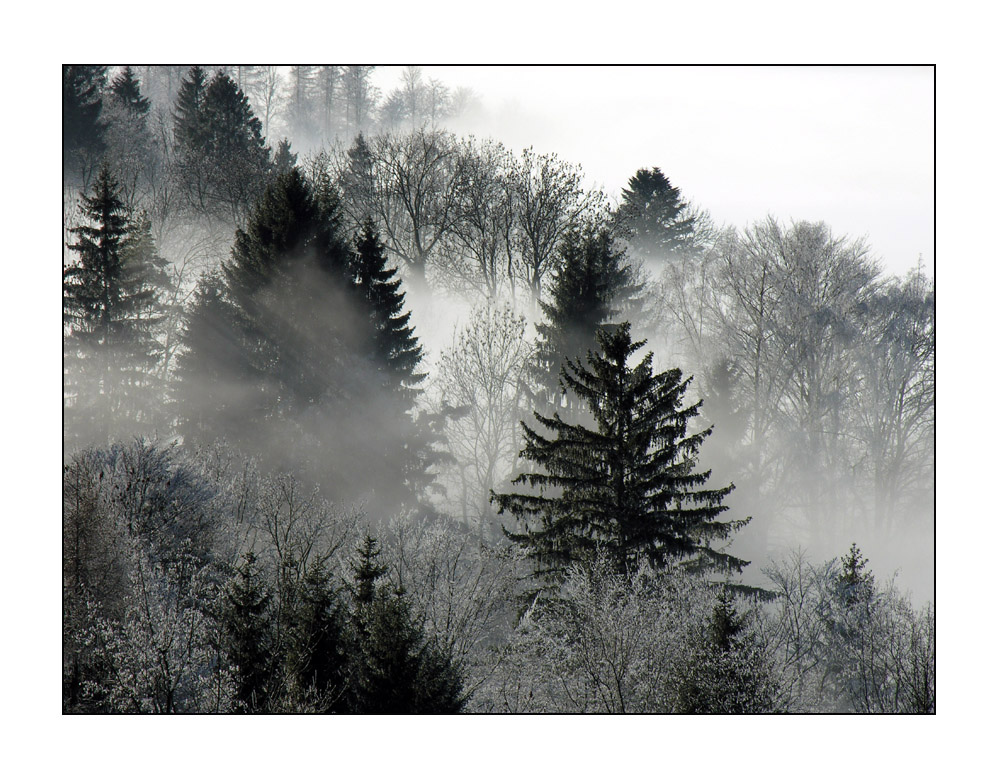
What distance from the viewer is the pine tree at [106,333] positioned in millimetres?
25047

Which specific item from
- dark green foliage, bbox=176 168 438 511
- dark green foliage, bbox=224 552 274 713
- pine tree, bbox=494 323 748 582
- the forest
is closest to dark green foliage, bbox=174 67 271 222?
the forest

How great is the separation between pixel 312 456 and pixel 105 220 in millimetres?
11911

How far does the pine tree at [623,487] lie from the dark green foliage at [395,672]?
14.7 ft

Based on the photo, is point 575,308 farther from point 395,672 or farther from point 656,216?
point 395,672

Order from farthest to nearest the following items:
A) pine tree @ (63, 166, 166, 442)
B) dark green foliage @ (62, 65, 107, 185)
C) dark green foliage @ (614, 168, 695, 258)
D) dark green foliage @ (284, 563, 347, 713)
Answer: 1. dark green foliage @ (614, 168, 695, 258)
2. dark green foliage @ (62, 65, 107, 185)
3. pine tree @ (63, 166, 166, 442)
4. dark green foliage @ (284, 563, 347, 713)

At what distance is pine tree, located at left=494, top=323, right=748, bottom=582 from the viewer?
1666cm

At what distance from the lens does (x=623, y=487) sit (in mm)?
16844

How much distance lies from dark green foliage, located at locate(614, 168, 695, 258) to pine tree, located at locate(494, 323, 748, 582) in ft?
96.3

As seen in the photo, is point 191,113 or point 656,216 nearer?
point 191,113

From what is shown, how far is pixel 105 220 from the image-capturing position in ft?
87.7

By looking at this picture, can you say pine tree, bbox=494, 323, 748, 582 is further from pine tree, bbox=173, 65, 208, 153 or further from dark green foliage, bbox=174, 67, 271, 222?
pine tree, bbox=173, 65, 208, 153

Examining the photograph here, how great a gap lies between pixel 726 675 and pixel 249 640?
29.3ft

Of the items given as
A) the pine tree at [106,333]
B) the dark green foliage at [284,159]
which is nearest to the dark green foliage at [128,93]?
the dark green foliage at [284,159]

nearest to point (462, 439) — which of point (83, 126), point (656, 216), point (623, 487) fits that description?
point (623, 487)
